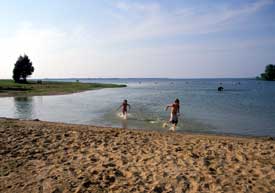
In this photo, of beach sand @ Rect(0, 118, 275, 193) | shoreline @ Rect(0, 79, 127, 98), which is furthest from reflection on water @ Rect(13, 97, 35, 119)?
shoreline @ Rect(0, 79, 127, 98)

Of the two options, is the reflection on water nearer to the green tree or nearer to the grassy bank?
the grassy bank

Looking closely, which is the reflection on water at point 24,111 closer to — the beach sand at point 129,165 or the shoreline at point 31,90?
the beach sand at point 129,165

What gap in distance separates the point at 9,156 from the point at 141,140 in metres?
4.88

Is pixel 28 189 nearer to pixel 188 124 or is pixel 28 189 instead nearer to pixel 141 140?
pixel 141 140

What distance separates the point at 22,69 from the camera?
78.7m

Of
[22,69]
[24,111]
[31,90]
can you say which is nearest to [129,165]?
[24,111]

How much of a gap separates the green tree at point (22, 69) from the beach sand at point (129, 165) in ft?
237

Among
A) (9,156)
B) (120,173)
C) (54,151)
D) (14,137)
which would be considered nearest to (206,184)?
(120,173)

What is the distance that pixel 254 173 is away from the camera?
7.41 metres

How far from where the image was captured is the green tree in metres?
77.6

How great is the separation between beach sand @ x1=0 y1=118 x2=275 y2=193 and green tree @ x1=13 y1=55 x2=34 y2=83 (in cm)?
7219

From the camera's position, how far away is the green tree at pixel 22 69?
254ft

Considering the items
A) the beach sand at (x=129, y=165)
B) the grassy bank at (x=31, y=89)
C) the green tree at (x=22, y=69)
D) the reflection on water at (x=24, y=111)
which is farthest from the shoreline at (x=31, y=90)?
the beach sand at (x=129, y=165)

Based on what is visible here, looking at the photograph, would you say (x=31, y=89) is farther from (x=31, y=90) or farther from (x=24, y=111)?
(x=24, y=111)
